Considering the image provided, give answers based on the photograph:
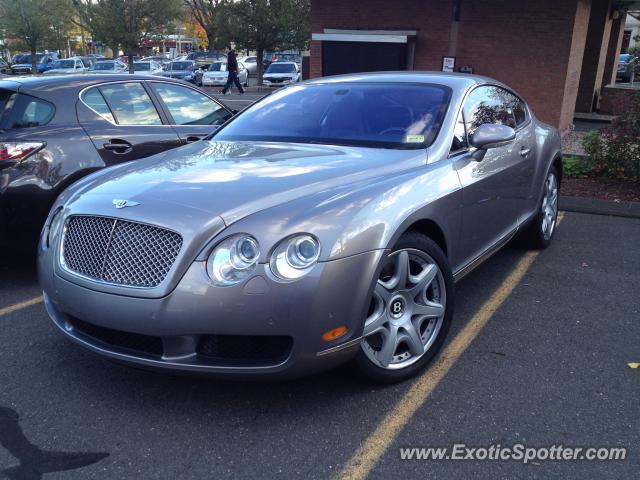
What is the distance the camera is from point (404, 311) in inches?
126

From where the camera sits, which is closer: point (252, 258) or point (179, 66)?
point (252, 258)

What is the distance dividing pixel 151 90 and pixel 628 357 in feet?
15.0

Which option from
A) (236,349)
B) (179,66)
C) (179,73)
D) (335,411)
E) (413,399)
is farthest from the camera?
(179,66)

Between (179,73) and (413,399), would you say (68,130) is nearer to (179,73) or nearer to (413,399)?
(413,399)

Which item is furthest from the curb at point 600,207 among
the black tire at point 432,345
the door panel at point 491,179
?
the black tire at point 432,345

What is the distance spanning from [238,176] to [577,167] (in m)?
7.10

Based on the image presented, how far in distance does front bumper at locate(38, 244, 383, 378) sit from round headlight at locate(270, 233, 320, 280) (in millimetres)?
40

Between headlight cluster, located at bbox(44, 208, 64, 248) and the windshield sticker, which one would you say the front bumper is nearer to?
headlight cluster, located at bbox(44, 208, 64, 248)

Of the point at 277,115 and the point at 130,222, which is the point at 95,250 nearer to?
the point at 130,222

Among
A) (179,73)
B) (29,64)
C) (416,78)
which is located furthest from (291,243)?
(29,64)

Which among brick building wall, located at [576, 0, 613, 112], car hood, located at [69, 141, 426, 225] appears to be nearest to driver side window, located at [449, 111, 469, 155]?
car hood, located at [69, 141, 426, 225]

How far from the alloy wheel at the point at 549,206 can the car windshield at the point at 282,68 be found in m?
27.5

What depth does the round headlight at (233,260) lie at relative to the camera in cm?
263

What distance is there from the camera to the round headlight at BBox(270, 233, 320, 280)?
2623mm
